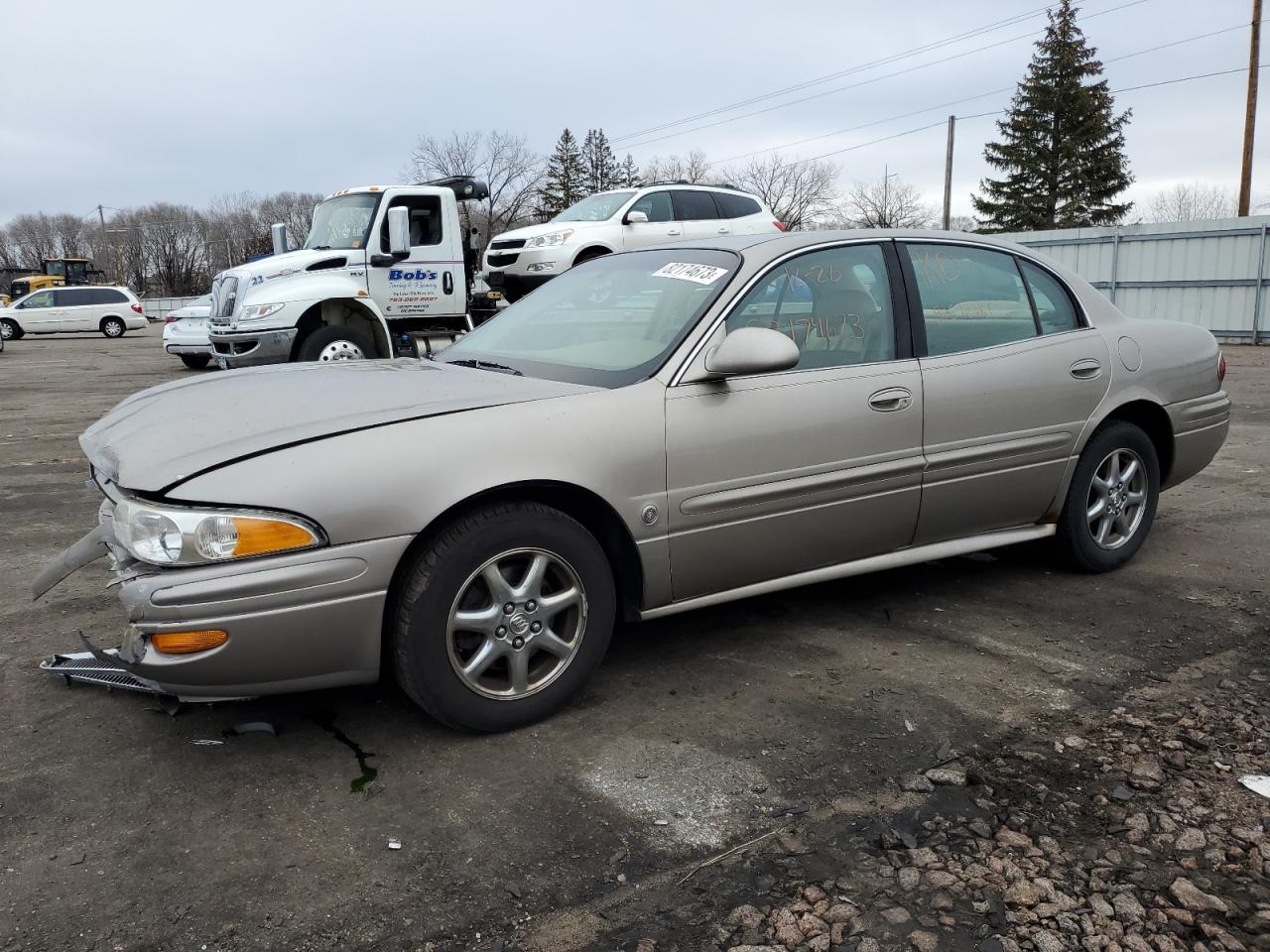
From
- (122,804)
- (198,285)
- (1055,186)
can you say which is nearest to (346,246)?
(122,804)

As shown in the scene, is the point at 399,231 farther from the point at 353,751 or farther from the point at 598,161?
the point at 598,161

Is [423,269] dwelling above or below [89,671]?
Result: above

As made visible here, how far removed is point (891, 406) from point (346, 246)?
9.38 metres

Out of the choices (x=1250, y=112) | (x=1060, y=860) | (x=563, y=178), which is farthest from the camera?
(x=563, y=178)

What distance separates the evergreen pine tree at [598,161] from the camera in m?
68.8

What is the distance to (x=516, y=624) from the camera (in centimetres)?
299

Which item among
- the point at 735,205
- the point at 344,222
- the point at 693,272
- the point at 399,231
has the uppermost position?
the point at 735,205

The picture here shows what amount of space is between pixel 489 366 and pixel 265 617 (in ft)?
4.64

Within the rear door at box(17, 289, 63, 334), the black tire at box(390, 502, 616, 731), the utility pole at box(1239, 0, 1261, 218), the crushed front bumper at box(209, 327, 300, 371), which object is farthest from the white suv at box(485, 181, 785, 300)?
the rear door at box(17, 289, 63, 334)

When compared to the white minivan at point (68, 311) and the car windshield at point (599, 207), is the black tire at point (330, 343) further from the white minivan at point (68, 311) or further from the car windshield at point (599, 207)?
the white minivan at point (68, 311)

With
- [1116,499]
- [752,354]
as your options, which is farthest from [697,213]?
[752,354]

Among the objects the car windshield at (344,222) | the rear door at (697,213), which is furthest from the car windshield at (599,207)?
the car windshield at (344,222)

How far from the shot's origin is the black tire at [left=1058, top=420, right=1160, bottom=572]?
4383 mm

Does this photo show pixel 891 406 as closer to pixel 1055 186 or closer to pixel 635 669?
pixel 635 669
